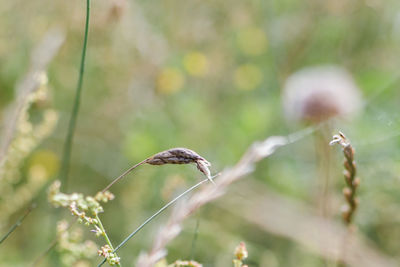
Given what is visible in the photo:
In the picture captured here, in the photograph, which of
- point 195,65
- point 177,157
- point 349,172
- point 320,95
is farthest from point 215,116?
point 177,157

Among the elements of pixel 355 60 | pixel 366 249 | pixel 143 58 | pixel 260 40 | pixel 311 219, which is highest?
pixel 260 40

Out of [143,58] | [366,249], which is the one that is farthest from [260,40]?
[366,249]

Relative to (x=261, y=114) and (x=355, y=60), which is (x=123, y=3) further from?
(x=355, y=60)

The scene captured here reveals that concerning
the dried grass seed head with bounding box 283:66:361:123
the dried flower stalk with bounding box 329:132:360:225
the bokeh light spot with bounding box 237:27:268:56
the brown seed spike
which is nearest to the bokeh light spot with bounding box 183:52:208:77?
the bokeh light spot with bounding box 237:27:268:56

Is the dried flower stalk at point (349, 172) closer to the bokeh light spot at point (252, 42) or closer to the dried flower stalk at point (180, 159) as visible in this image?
the dried flower stalk at point (180, 159)

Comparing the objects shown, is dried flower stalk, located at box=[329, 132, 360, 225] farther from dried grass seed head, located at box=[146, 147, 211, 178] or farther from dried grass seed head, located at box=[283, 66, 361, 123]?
dried grass seed head, located at box=[283, 66, 361, 123]

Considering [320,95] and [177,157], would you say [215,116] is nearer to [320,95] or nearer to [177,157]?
[320,95]
